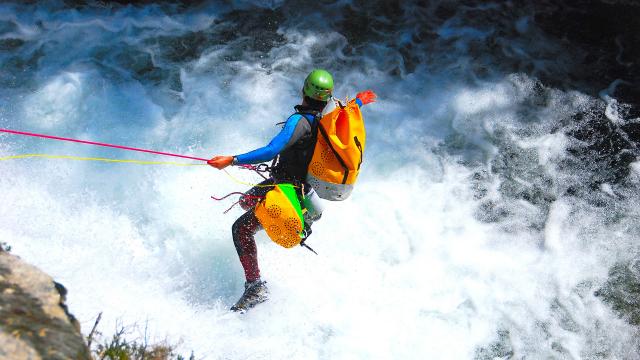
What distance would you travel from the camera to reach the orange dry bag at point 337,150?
3965 mm

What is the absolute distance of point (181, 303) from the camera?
478 cm

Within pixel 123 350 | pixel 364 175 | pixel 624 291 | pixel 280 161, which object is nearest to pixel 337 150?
pixel 280 161

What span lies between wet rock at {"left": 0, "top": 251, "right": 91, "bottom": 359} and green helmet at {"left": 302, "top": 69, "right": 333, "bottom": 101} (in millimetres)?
2065

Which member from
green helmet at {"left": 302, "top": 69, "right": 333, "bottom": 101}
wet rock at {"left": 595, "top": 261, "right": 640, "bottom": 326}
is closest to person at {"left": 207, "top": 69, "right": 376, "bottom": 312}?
green helmet at {"left": 302, "top": 69, "right": 333, "bottom": 101}

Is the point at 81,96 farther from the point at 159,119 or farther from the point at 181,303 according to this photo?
the point at 181,303

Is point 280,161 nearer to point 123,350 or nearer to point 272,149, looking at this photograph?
point 272,149

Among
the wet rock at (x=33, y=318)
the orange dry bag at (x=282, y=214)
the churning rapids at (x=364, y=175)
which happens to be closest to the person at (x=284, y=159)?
the orange dry bag at (x=282, y=214)

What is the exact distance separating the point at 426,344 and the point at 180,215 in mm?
2674

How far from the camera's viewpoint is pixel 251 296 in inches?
186

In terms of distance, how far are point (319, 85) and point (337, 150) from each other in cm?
48

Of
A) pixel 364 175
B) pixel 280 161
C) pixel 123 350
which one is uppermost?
pixel 280 161

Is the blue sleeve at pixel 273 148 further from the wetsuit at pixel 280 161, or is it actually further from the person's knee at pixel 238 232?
the person's knee at pixel 238 232

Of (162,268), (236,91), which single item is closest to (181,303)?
(162,268)

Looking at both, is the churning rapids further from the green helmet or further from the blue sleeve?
the green helmet
